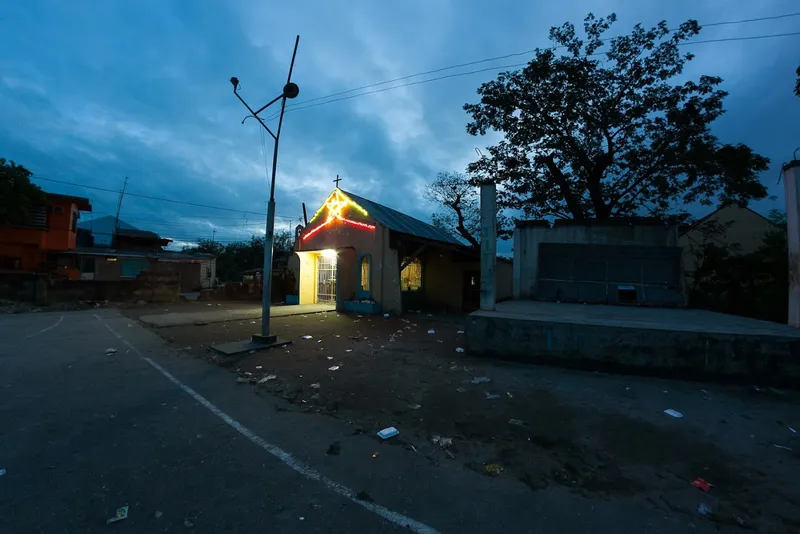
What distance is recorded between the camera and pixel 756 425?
3.73m

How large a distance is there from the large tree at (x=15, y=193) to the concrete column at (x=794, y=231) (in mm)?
26378

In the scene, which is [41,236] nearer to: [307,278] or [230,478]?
[307,278]

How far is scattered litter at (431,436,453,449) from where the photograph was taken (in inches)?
128

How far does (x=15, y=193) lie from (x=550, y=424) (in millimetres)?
23909

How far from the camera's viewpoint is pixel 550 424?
3.72 metres

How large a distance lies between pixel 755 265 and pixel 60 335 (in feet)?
64.0

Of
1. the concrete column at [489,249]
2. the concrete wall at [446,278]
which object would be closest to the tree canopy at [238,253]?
the concrete wall at [446,278]

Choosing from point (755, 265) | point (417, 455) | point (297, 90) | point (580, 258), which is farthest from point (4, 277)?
point (755, 265)

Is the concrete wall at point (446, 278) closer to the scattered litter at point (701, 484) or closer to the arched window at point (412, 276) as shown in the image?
the arched window at point (412, 276)

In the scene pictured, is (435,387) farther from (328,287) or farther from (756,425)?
(328,287)

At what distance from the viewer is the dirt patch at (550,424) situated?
260cm

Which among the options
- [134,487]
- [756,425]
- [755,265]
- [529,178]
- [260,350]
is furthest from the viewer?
[529,178]

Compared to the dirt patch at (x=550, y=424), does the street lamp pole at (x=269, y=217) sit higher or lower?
higher

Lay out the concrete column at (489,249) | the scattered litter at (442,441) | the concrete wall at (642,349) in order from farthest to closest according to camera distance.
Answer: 1. the concrete column at (489,249)
2. the concrete wall at (642,349)
3. the scattered litter at (442,441)
